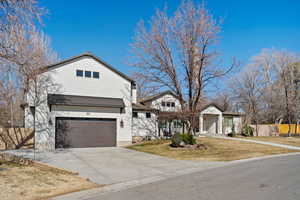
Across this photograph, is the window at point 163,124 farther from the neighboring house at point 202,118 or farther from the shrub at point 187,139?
the shrub at point 187,139

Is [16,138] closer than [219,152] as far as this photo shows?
No

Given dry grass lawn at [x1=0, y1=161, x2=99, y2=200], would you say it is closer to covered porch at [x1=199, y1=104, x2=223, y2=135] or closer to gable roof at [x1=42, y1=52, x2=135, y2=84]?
gable roof at [x1=42, y1=52, x2=135, y2=84]

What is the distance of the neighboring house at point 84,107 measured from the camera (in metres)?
19.1

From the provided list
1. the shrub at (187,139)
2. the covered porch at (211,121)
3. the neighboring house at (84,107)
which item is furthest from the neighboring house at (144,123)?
the covered porch at (211,121)

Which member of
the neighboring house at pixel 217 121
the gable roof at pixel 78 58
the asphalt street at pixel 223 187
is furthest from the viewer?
the neighboring house at pixel 217 121

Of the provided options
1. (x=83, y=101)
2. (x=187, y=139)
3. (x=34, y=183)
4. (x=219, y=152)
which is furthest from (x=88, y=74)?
(x=34, y=183)

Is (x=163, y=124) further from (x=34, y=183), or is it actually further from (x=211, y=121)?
(x=34, y=183)

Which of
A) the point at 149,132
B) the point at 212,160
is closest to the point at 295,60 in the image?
the point at 149,132

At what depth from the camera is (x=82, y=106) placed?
20.0m

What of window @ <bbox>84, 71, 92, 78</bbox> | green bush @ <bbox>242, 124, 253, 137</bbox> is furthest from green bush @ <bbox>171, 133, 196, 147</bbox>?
green bush @ <bbox>242, 124, 253, 137</bbox>

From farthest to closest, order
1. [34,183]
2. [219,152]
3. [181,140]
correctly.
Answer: [181,140], [219,152], [34,183]

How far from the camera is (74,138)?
19766 mm

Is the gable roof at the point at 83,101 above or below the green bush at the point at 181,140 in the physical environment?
above

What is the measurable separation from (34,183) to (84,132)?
40.5 feet
